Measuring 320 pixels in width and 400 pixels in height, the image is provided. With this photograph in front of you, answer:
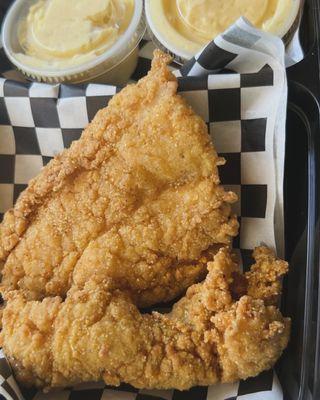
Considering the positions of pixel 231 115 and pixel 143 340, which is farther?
pixel 231 115

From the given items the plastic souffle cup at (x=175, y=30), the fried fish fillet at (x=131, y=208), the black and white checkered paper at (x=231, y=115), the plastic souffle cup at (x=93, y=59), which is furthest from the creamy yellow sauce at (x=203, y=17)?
the fried fish fillet at (x=131, y=208)

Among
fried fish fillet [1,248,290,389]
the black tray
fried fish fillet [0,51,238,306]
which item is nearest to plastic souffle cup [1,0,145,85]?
fried fish fillet [0,51,238,306]

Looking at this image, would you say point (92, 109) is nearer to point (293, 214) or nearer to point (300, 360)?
point (293, 214)

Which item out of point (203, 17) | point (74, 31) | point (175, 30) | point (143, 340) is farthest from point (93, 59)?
point (143, 340)

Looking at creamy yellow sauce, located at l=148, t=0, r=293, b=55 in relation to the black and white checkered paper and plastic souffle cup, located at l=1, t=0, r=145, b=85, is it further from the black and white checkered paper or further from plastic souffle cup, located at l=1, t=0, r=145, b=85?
the black and white checkered paper

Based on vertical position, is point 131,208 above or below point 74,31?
below

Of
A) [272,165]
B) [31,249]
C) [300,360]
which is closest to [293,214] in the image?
[272,165]

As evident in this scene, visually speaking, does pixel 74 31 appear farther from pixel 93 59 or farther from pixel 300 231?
pixel 300 231
